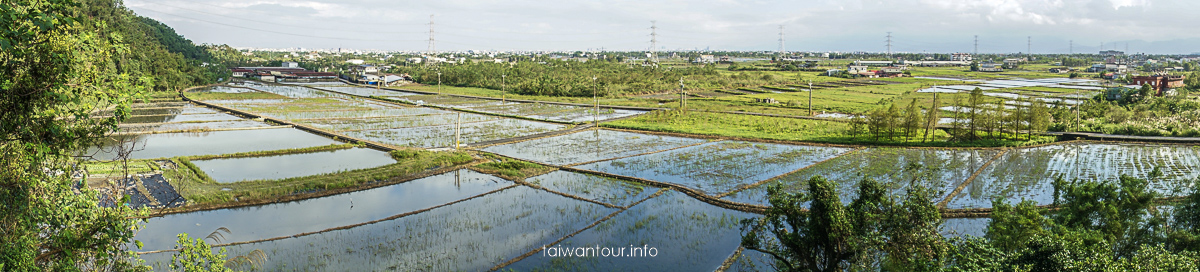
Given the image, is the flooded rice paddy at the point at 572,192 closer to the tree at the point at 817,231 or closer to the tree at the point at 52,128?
the tree at the point at 817,231

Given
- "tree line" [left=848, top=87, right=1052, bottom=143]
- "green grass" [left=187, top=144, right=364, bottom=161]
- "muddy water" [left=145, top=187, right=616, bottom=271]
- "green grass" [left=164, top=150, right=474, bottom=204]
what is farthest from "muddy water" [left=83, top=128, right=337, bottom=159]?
"tree line" [left=848, top=87, right=1052, bottom=143]

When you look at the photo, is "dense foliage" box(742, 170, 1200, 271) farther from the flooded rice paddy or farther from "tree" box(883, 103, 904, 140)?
"tree" box(883, 103, 904, 140)

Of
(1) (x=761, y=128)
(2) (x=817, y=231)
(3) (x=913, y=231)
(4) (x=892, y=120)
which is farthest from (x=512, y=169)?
(4) (x=892, y=120)

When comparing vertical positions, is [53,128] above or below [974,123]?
above

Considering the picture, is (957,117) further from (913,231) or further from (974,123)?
(913,231)

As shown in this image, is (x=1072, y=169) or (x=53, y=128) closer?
(x=53, y=128)

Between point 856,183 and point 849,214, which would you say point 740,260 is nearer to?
point 849,214
